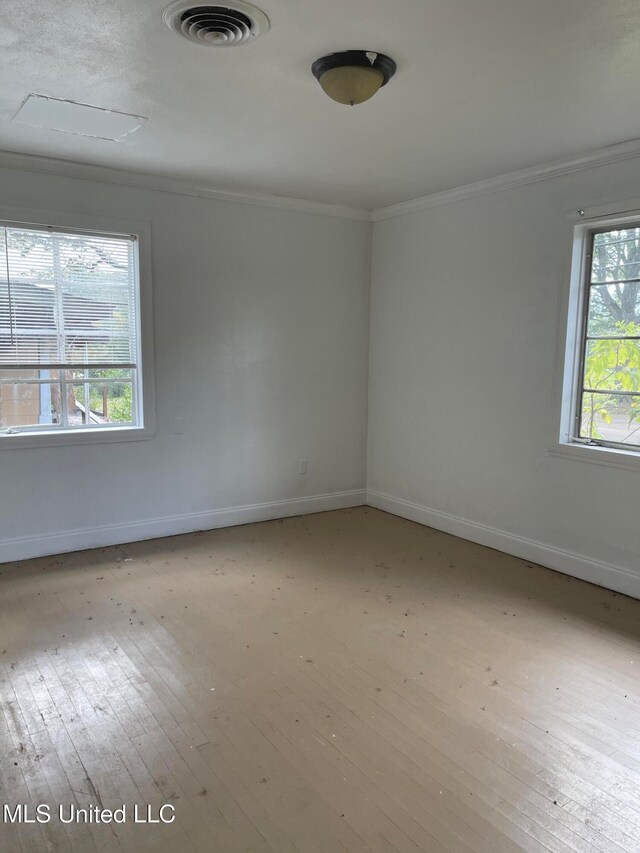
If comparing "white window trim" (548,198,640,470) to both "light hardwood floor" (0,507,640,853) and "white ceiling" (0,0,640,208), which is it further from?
"light hardwood floor" (0,507,640,853)

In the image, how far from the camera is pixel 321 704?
2475mm

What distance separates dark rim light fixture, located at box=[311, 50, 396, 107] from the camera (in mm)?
2371

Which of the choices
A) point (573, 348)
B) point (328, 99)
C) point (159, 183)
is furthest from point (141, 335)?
point (573, 348)

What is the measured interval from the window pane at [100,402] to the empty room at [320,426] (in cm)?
2

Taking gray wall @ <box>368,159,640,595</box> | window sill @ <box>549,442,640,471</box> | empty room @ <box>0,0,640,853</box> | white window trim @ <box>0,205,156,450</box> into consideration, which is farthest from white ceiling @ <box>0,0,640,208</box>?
window sill @ <box>549,442,640,471</box>

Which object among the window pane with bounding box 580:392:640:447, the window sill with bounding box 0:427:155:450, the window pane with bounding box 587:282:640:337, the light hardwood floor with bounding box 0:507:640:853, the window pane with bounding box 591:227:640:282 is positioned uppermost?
the window pane with bounding box 591:227:640:282

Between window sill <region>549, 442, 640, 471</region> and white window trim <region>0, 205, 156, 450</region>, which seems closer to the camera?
window sill <region>549, 442, 640, 471</region>

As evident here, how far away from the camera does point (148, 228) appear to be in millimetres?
4254

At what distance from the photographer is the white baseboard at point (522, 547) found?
3615mm

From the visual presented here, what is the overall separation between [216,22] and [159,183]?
2.28m

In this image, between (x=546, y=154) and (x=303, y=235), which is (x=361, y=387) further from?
(x=546, y=154)

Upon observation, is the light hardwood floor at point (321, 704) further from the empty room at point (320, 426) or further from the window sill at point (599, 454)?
the window sill at point (599, 454)

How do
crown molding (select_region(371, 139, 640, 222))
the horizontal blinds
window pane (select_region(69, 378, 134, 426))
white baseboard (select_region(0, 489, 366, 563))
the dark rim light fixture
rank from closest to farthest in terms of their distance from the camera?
the dark rim light fixture < crown molding (select_region(371, 139, 640, 222)) < the horizontal blinds < white baseboard (select_region(0, 489, 366, 563)) < window pane (select_region(69, 378, 134, 426))

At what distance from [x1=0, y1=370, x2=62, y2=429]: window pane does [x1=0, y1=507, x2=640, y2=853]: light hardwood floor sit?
0.96 m
